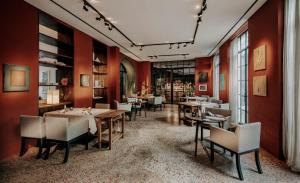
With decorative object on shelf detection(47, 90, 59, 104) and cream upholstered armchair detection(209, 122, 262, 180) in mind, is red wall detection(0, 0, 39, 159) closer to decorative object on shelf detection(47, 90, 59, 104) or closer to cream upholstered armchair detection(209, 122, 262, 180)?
decorative object on shelf detection(47, 90, 59, 104)

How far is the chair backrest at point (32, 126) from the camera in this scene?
3135 millimetres

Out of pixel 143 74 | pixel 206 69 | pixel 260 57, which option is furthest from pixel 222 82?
pixel 143 74

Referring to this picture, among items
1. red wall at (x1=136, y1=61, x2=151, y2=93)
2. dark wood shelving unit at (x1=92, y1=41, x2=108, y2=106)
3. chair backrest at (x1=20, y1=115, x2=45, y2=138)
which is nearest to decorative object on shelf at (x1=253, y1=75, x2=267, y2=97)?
chair backrest at (x1=20, y1=115, x2=45, y2=138)

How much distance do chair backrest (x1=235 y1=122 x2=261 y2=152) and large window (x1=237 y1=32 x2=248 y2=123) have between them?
2794 millimetres

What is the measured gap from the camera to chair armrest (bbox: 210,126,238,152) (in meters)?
2.58

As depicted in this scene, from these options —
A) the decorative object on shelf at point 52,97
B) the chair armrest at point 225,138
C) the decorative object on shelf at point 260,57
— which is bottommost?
the chair armrest at point 225,138

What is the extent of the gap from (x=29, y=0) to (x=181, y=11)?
343 centimetres

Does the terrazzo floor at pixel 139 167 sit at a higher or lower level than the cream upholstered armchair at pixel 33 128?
lower

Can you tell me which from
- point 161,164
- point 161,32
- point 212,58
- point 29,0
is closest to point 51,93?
point 29,0

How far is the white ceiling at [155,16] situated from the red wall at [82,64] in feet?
1.01

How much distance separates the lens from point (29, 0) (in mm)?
3539

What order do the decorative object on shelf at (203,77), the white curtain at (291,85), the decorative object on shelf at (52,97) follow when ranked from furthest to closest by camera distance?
the decorative object on shelf at (203,77) → the decorative object on shelf at (52,97) → the white curtain at (291,85)

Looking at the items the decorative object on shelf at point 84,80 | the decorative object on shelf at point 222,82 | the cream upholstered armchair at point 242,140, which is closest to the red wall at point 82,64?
the decorative object on shelf at point 84,80

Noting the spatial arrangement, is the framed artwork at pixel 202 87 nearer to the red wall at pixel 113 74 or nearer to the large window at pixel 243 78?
the large window at pixel 243 78
